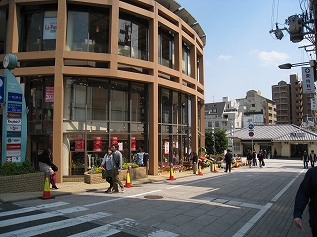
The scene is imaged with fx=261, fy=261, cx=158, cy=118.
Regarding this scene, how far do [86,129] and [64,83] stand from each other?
3049 mm

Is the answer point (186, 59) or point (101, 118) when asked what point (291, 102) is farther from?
point (101, 118)

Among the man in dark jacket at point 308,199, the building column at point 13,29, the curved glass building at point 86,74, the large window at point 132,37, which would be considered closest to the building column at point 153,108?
the curved glass building at point 86,74

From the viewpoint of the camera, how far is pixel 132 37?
1806cm

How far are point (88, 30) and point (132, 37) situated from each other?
309 centimetres

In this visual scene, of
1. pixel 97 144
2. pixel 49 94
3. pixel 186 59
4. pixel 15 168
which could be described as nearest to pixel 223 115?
pixel 186 59

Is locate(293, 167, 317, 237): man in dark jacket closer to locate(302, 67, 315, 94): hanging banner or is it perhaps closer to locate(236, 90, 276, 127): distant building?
locate(302, 67, 315, 94): hanging banner

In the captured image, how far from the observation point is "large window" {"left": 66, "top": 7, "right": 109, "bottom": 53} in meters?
16.1

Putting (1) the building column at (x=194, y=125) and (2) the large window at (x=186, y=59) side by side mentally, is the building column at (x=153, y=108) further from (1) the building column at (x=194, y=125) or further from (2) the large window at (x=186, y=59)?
(1) the building column at (x=194, y=125)

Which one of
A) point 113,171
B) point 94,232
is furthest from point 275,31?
point 94,232

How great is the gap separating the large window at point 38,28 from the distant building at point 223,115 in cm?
6420

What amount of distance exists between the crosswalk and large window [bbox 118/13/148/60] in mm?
11823

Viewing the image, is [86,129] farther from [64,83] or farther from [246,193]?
[246,193]

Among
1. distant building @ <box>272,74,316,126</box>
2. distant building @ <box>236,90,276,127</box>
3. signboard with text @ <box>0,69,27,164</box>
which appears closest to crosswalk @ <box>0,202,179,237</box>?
signboard with text @ <box>0,69,27,164</box>

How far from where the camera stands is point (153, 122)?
17766mm
